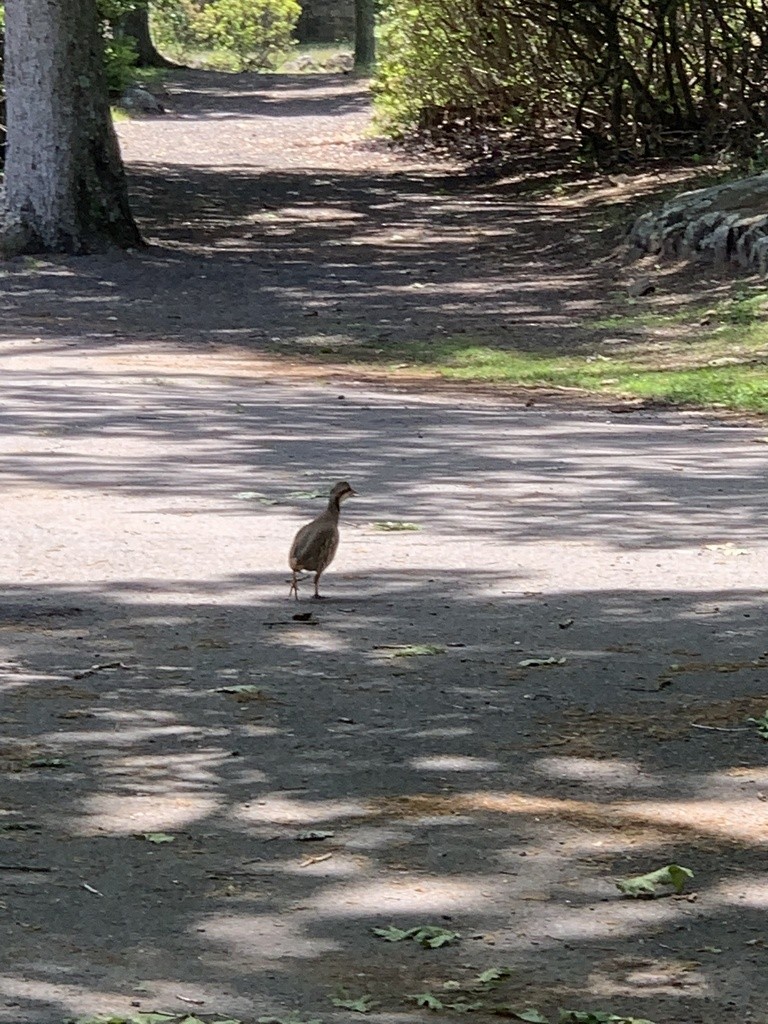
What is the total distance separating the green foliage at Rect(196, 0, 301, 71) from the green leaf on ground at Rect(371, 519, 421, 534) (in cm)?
4838

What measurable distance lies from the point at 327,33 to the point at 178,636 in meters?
58.5

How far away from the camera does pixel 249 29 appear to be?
5659 cm

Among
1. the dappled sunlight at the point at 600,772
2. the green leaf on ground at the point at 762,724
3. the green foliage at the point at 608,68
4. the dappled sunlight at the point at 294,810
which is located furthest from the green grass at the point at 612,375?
the green foliage at the point at 608,68

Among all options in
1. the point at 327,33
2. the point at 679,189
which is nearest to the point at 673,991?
the point at 679,189

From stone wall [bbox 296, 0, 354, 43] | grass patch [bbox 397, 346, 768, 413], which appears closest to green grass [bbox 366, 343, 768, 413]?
grass patch [bbox 397, 346, 768, 413]

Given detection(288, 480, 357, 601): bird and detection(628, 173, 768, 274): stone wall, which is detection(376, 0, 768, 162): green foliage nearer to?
detection(628, 173, 768, 274): stone wall

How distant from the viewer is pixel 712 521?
899 centimetres

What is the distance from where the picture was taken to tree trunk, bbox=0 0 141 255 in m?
19.9

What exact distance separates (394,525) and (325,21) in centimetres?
5614

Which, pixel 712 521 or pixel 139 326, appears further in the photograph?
pixel 139 326

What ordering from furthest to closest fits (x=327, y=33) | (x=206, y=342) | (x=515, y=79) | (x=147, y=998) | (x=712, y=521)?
(x=327, y=33), (x=515, y=79), (x=206, y=342), (x=712, y=521), (x=147, y=998)

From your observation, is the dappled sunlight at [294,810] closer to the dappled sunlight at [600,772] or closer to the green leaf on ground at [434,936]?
the dappled sunlight at [600,772]

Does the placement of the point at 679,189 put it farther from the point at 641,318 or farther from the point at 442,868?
the point at 442,868

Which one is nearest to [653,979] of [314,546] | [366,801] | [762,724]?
[366,801]
